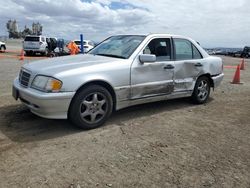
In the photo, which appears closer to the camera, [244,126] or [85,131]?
[85,131]

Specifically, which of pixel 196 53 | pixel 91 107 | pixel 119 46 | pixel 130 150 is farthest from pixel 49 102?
pixel 196 53

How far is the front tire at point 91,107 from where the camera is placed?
4.44 m

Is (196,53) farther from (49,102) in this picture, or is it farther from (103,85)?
(49,102)

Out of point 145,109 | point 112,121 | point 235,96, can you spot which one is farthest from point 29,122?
point 235,96

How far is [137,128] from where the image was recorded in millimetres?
4832

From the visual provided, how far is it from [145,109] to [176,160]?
2374 mm

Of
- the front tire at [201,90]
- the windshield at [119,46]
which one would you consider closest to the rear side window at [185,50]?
the front tire at [201,90]

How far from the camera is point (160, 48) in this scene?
5.73 meters

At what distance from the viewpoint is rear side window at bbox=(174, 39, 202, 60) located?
5.98 m

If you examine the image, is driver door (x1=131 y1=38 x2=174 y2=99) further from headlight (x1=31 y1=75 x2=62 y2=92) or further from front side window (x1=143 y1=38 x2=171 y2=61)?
headlight (x1=31 y1=75 x2=62 y2=92)

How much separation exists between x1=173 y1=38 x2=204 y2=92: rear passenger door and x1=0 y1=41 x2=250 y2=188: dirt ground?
0.66m

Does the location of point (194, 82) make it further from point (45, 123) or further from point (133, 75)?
point (45, 123)

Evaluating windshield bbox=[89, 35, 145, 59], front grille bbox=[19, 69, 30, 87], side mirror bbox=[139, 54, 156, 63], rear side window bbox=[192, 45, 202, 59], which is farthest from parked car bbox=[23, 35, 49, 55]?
side mirror bbox=[139, 54, 156, 63]

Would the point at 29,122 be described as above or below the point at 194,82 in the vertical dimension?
below
